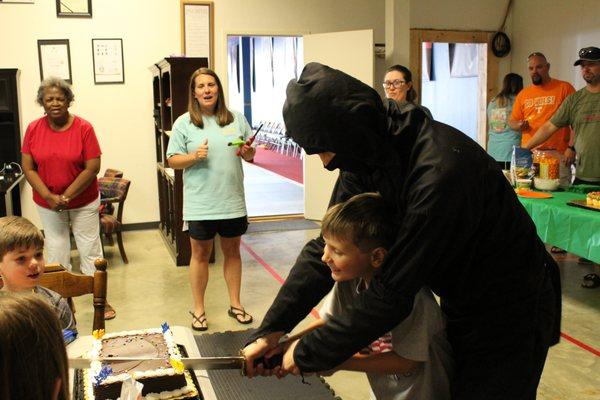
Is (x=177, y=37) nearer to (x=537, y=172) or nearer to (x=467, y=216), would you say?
(x=537, y=172)

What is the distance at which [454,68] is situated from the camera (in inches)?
382

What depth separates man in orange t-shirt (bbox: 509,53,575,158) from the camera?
524cm

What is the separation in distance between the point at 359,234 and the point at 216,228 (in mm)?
2436

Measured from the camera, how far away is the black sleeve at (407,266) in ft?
3.84

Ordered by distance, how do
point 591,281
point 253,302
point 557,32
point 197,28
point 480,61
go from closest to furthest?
1. point 253,302
2. point 591,281
3. point 197,28
4. point 557,32
5. point 480,61

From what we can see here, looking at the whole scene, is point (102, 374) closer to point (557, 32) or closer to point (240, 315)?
point (240, 315)

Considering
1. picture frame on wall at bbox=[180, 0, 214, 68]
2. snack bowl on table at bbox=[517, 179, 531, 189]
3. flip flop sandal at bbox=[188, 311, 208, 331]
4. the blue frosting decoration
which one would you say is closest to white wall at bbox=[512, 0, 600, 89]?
snack bowl on table at bbox=[517, 179, 531, 189]

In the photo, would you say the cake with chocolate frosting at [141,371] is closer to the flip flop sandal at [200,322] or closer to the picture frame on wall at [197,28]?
the flip flop sandal at [200,322]

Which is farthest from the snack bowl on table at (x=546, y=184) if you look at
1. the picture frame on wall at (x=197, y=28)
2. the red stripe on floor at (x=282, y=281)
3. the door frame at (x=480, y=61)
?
the picture frame on wall at (x=197, y=28)

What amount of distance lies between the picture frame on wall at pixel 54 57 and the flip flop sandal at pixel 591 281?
17.0 feet

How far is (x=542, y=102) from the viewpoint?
5375mm

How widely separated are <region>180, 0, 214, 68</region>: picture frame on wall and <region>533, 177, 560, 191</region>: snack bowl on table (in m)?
3.94

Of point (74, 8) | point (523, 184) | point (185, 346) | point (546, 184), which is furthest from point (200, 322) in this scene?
point (74, 8)

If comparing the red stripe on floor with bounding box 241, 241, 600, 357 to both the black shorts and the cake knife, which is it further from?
the cake knife
